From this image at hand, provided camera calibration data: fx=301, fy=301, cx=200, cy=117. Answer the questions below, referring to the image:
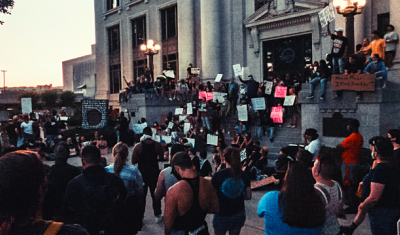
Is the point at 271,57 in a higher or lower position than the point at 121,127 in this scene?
higher

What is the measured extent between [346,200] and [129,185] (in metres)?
4.96

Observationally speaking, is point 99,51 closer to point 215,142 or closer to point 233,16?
point 233,16

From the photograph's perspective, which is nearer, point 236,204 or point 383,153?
point 383,153

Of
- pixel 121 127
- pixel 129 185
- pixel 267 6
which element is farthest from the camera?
pixel 267 6

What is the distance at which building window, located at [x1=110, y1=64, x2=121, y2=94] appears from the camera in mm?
34022

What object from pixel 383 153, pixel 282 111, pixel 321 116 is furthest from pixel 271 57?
pixel 383 153

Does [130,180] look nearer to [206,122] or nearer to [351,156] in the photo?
[351,156]

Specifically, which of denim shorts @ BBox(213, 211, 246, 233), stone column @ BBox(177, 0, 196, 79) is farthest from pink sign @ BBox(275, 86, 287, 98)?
stone column @ BBox(177, 0, 196, 79)

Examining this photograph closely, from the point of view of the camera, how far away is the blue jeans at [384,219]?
3.57 meters

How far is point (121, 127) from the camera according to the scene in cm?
1553

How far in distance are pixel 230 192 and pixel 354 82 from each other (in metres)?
8.14

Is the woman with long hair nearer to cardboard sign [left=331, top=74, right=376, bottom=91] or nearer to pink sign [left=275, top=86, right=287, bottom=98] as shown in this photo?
cardboard sign [left=331, top=74, right=376, bottom=91]

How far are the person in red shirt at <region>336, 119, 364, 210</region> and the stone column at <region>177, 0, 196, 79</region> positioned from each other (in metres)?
19.4

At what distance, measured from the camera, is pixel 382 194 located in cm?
352
